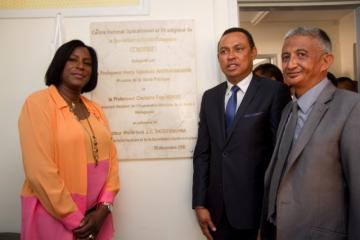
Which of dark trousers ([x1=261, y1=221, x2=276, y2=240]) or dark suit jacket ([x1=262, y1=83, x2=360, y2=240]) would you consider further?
dark trousers ([x1=261, y1=221, x2=276, y2=240])

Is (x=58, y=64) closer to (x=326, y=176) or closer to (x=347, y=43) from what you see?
(x=326, y=176)

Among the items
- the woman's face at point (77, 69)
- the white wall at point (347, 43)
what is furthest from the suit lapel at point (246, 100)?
the white wall at point (347, 43)

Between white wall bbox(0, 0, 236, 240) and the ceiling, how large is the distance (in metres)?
3.13

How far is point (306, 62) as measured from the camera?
1504mm

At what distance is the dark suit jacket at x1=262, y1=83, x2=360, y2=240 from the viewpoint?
4.26ft

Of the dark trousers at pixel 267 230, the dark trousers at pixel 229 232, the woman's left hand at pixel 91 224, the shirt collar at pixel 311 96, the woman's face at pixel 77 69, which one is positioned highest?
the woman's face at pixel 77 69

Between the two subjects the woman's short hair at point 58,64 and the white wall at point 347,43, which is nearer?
the woman's short hair at point 58,64

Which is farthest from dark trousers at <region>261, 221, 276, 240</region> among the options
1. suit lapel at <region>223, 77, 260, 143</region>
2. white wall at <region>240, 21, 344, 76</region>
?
white wall at <region>240, 21, 344, 76</region>

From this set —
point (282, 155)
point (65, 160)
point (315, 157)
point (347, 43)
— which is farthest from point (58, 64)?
point (347, 43)

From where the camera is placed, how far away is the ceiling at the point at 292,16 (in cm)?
527

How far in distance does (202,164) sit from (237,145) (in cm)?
31

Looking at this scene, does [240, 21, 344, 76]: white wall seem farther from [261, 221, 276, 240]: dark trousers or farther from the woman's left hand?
the woman's left hand

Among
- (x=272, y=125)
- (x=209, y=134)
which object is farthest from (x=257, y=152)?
(x=209, y=134)

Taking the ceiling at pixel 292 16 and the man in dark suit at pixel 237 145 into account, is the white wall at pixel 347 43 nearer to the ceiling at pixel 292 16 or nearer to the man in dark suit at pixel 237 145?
the ceiling at pixel 292 16
